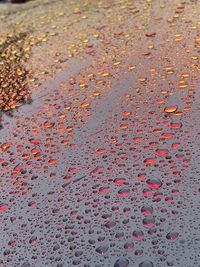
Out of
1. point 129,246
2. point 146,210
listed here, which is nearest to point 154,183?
point 146,210

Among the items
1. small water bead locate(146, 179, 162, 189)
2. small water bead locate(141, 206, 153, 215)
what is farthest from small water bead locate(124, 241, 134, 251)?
small water bead locate(146, 179, 162, 189)

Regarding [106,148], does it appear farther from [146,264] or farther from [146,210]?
[146,264]

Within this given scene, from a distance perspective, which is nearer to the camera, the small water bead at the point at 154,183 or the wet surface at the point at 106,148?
the wet surface at the point at 106,148

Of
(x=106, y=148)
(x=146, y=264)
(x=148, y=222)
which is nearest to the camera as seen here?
(x=146, y=264)

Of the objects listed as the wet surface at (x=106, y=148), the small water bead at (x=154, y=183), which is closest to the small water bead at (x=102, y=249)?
the wet surface at (x=106, y=148)

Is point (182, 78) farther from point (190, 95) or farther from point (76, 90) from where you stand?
point (76, 90)

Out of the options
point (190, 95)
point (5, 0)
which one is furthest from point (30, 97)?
point (5, 0)

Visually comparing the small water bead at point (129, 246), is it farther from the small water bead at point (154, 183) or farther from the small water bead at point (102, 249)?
the small water bead at point (154, 183)

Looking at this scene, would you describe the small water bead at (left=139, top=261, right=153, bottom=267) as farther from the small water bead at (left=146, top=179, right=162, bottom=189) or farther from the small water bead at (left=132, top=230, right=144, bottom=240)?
the small water bead at (left=146, top=179, right=162, bottom=189)

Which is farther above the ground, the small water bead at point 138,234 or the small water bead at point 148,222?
the small water bead at point 138,234
